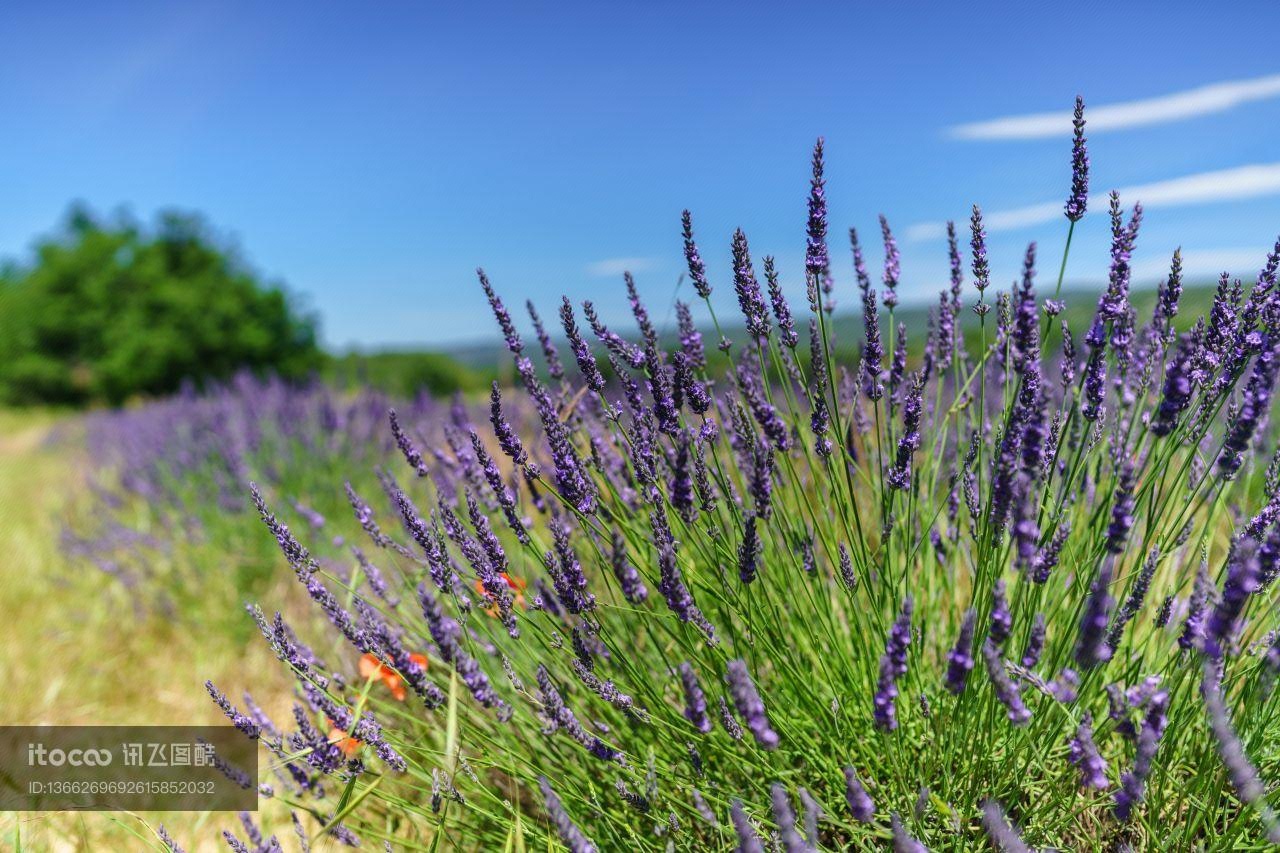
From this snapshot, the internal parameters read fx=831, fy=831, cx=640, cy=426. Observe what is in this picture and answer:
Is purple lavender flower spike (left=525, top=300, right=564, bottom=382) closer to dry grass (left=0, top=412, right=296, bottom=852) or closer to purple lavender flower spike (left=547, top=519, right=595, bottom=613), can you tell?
purple lavender flower spike (left=547, top=519, right=595, bottom=613)

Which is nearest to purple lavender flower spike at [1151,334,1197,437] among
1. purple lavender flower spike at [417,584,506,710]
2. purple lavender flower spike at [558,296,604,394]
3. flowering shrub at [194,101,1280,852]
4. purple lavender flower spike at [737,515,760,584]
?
flowering shrub at [194,101,1280,852]

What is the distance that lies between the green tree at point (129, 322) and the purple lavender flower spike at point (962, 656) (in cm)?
2710

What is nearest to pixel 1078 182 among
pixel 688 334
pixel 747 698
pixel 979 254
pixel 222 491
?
pixel 979 254

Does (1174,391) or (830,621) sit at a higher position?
(1174,391)

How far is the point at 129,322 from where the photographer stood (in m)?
25.8

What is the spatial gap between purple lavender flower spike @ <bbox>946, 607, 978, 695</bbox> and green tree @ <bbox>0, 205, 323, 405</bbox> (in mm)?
27099

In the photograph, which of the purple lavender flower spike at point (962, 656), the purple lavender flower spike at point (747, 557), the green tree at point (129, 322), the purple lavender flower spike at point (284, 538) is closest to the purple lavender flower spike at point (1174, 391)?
the purple lavender flower spike at point (962, 656)

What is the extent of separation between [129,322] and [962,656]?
Answer: 2971 centimetres

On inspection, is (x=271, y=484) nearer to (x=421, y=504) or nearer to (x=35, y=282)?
(x=421, y=504)

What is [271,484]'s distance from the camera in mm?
5254

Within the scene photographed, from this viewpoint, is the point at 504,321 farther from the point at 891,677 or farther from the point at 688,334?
the point at 891,677

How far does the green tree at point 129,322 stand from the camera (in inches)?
1011

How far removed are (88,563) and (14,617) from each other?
0.55m

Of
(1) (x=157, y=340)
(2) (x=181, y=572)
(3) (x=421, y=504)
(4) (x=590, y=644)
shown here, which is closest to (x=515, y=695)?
(4) (x=590, y=644)
